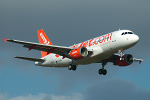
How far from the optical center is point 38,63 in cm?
6969

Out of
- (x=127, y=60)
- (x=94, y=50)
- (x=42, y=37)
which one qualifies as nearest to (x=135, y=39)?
(x=94, y=50)

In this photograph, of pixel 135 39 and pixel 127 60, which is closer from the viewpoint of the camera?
pixel 135 39

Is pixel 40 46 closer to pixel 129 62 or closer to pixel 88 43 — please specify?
pixel 88 43

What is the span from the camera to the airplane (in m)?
57.7

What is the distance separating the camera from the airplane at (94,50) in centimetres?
5766

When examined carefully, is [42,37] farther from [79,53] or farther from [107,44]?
[107,44]

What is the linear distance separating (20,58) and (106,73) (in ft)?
48.1

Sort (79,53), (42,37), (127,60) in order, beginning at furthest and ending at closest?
(42,37) < (127,60) < (79,53)

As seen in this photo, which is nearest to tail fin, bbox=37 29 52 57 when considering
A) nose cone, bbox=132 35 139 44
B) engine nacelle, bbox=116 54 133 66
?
engine nacelle, bbox=116 54 133 66

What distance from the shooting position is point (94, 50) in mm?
59625

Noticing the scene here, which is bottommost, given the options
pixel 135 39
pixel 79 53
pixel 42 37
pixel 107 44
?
pixel 79 53

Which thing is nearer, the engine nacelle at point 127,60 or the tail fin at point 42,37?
the engine nacelle at point 127,60

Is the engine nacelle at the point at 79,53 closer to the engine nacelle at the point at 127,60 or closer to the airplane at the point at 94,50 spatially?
the airplane at the point at 94,50

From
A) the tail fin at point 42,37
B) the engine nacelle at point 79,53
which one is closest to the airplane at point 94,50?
the engine nacelle at point 79,53
